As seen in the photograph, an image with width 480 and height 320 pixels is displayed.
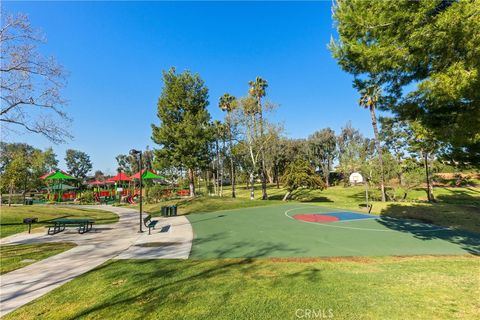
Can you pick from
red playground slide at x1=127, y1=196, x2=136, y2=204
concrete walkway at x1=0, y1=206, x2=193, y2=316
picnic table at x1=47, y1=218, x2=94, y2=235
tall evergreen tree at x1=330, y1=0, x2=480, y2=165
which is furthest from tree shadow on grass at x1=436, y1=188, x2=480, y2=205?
red playground slide at x1=127, y1=196, x2=136, y2=204

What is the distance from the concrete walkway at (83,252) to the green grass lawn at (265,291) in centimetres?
64

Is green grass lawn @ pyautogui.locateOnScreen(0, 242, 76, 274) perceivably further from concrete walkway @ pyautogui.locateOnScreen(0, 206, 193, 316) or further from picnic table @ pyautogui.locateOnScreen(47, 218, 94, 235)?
picnic table @ pyautogui.locateOnScreen(47, 218, 94, 235)

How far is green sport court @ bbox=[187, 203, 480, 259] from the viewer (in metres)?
8.91

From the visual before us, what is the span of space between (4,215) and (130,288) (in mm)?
18116

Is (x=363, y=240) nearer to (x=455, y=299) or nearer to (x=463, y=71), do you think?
(x=455, y=299)

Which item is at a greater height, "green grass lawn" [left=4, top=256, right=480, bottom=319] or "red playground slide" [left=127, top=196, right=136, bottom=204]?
"red playground slide" [left=127, top=196, right=136, bottom=204]

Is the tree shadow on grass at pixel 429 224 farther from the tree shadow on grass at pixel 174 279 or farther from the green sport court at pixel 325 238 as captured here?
the tree shadow on grass at pixel 174 279

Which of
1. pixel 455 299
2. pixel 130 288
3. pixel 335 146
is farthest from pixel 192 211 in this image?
pixel 335 146

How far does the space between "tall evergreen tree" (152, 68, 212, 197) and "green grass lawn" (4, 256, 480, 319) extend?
24.1 metres

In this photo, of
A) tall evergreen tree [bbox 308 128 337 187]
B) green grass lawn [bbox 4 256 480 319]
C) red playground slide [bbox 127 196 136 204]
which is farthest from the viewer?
tall evergreen tree [bbox 308 128 337 187]

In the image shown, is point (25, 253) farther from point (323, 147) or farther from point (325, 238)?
point (323, 147)

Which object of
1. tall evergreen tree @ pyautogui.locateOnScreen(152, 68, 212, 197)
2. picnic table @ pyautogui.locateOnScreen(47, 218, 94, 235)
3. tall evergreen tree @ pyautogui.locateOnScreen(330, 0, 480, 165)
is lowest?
picnic table @ pyautogui.locateOnScreen(47, 218, 94, 235)

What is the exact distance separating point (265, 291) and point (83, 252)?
25.2ft

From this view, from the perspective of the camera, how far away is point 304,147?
6309 centimetres
